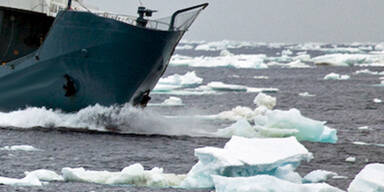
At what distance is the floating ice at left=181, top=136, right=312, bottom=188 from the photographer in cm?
1258

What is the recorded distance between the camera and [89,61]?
21328mm

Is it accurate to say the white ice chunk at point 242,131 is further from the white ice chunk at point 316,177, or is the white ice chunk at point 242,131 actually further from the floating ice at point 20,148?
the floating ice at point 20,148

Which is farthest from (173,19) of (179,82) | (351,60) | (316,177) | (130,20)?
(351,60)

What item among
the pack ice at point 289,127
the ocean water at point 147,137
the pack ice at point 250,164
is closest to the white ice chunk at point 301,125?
the pack ice at point 289,127

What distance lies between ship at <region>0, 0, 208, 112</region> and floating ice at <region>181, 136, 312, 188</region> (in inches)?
328

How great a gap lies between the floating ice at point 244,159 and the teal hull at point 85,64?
27.3ft

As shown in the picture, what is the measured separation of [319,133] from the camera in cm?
2061

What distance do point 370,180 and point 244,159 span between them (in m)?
2.02

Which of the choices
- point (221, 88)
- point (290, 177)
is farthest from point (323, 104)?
point (290, 177)

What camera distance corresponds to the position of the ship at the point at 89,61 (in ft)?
69.4

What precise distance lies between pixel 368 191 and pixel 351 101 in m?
24.7

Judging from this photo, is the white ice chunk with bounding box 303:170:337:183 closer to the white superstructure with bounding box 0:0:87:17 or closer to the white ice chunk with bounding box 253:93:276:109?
the white superstructure with bounding box 0:0:87:17

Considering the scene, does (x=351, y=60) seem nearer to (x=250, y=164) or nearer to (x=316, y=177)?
(x=316, y=177)

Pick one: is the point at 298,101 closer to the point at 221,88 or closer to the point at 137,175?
the point at 221,88
